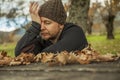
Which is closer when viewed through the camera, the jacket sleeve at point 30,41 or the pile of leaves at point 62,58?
the pile of leaves at point 62,58

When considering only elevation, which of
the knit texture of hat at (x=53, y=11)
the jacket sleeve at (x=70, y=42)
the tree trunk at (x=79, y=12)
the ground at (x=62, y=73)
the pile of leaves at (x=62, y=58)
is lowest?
the ground at (x=62, y=73)

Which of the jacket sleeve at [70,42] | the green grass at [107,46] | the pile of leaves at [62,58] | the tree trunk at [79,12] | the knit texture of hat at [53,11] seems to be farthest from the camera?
the tree trunk at [79,12]

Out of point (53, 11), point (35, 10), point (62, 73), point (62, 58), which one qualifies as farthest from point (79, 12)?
point (62, 73)

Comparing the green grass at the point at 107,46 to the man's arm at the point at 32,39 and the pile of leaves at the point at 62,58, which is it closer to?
the man's arm at the point at 32,39

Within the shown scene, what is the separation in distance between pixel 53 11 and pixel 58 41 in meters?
0.51

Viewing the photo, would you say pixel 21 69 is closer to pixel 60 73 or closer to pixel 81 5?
pixel 60 73

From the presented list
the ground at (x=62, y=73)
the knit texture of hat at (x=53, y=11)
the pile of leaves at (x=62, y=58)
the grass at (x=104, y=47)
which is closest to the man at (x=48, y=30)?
the knit texture of hat at (x=53, y=11)

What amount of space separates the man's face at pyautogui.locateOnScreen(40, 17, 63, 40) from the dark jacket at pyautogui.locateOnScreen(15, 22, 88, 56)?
0.09 metres

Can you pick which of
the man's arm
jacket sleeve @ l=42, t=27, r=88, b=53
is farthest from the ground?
the man's arm

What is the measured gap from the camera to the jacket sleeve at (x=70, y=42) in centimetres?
520

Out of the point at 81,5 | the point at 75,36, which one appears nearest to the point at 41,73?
the point at 75,36

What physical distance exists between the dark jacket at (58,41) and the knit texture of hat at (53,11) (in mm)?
148

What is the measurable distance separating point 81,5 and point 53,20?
14382 mm

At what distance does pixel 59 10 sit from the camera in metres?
5.76
